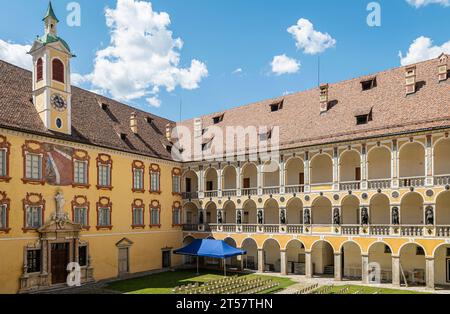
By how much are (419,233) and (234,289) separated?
13.6 meters

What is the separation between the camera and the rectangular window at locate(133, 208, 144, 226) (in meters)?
36.1

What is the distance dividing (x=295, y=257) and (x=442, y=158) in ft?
49.7

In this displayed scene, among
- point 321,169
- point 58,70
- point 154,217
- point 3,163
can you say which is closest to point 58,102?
point 58,70

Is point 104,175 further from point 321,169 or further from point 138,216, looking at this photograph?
point 321,169

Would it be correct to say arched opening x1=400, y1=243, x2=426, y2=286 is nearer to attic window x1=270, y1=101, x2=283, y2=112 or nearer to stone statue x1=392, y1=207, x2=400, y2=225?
stone statue x1=392, y1=207, x2=400, y2=225

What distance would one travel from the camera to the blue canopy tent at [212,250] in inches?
1309

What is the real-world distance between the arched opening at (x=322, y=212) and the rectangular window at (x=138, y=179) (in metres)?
15.6

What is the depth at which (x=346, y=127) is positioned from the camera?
33.0 metres

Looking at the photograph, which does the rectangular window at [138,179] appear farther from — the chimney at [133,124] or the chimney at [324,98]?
the chimney at [324,98]

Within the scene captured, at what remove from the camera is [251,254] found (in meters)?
39.8

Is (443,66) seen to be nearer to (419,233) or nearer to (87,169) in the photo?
(419,233)

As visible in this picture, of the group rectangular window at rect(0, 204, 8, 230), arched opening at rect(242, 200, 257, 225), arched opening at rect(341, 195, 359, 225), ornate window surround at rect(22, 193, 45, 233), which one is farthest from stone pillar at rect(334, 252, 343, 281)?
rectangular window at rect(0, 204, 8, 230)

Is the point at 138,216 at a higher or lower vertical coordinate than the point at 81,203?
lower
